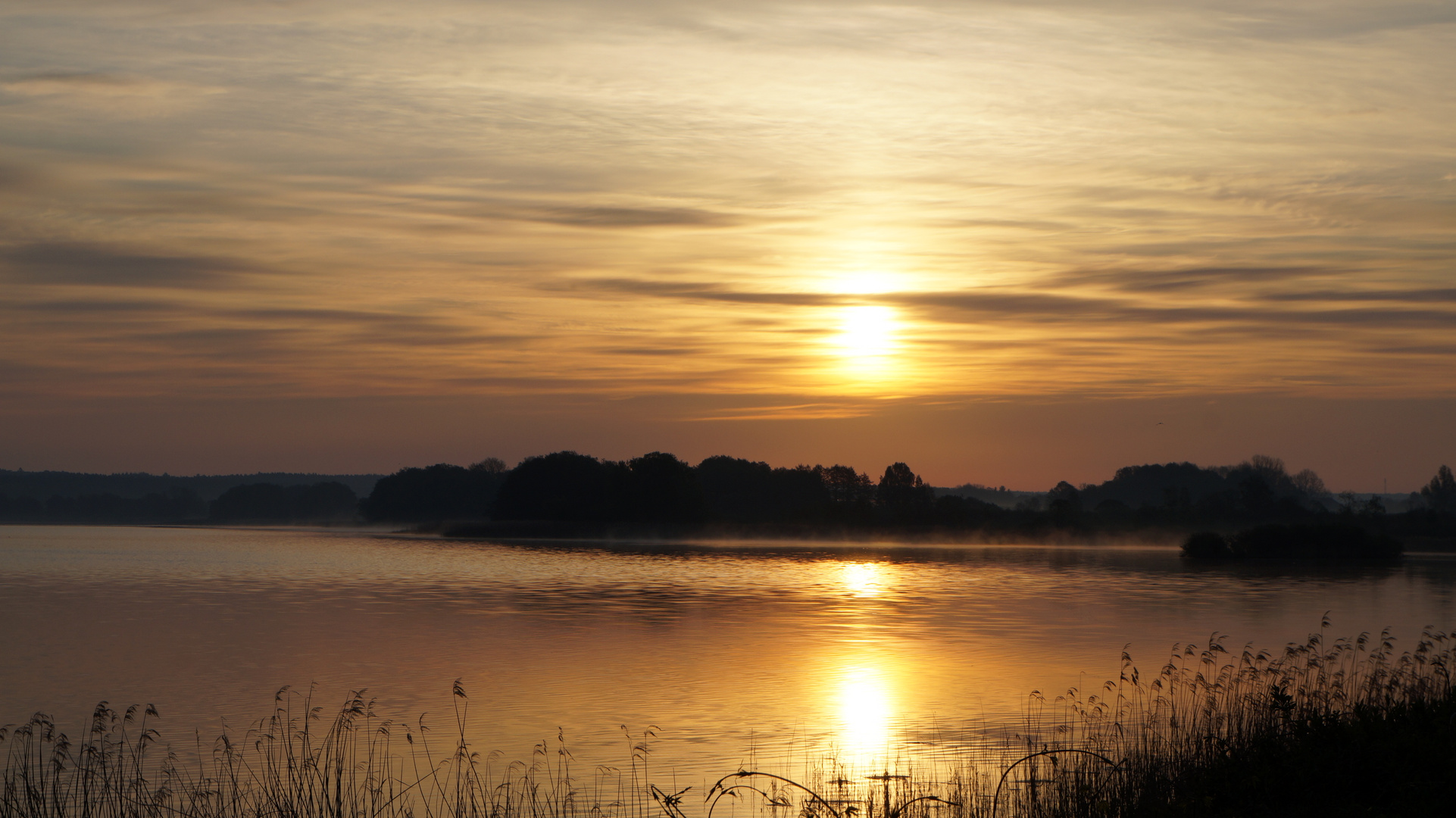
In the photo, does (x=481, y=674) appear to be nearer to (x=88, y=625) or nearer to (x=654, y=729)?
(x=654, y=729)

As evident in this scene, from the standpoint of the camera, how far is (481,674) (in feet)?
77.2

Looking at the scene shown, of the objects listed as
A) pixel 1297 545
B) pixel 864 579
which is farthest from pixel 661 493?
pixel 864 579

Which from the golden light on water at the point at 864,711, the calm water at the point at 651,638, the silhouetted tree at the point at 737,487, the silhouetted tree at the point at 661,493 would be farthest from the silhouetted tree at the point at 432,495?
the golden light on water at the point at 864,711

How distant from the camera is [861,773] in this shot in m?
14.8

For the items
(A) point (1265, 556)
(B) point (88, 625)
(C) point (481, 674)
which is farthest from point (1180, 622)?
(A) point (1265, 556)

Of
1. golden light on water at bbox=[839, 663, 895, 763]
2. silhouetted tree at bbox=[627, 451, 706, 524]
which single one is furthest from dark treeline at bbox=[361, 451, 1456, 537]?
golden light on water at bbox=[839, 663, 895, 763]

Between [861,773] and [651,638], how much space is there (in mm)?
16346

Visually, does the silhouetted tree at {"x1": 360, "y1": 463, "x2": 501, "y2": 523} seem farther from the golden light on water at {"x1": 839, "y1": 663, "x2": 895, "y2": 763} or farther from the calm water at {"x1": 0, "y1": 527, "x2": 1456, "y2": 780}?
the golden light on water at {"x1": 839, "y1": 663, "x2": 895, "y2": 763}

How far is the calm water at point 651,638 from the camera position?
19062 mm

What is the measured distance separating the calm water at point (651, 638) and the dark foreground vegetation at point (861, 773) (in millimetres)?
1268

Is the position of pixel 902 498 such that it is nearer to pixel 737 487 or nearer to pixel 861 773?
pixel 737 487

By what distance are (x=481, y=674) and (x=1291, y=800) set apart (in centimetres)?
1698

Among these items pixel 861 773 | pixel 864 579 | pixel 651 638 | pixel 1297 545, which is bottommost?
pixel 864 579

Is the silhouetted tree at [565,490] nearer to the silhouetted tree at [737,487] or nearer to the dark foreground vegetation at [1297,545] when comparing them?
the silhouetted tree at [737,487]
